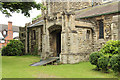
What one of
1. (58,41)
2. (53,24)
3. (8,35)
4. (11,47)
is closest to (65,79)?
(53,24)

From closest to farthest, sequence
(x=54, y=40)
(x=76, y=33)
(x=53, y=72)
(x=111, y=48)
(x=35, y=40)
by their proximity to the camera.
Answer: (x=111, y=48) → (x=53, y=72) → (x=76, y=33) → (x=54, y=40) → (x=35, y=40)

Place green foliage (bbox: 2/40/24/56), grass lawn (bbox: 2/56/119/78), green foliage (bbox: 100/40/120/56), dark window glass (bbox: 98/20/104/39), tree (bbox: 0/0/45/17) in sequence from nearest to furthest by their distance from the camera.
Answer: grass lawn (bbox: 2/56/119/78) → green foliage (bbox: 100/40/120/56) → tree (bbox: 0/0/45/17) → dark window glass (bbox: 98/20/104/39) → green foliage (bbox: 2/40/24/56)

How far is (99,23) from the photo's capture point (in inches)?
727

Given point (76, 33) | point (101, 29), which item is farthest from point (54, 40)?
point (101, 29)

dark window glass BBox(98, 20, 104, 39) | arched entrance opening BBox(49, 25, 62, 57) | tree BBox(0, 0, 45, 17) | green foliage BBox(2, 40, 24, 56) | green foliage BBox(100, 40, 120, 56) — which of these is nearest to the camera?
green foliage BBox(100, 40, 120, 56)

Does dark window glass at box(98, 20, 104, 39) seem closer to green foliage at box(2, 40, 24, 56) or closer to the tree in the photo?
the tree

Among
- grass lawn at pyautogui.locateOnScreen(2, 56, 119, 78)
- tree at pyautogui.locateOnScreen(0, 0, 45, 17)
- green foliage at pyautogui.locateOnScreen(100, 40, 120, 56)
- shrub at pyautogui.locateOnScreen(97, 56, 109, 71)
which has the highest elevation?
tree at pyautogui.locateOnScreen(0, 0, 45, 17)

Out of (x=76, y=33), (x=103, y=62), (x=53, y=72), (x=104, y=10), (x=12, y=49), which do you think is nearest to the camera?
(x=103, y=62)

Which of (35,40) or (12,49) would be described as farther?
(35,40)

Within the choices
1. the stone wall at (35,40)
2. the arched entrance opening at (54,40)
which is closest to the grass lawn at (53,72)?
the arched entrance opening at (54,40)

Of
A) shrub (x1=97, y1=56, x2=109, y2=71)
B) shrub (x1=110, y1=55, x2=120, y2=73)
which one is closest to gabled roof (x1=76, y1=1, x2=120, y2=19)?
shrub (x1=97, y1=56, x2=109, y2=71)

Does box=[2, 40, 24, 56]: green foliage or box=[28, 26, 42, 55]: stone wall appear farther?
box=[2, 40, 24, 56]: green foliage

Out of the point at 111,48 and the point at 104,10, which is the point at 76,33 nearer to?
the point at 111,48

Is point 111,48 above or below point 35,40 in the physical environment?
below
